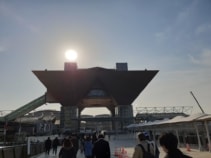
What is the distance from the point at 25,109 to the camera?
47.1 m

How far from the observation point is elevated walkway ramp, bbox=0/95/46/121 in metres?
44.5

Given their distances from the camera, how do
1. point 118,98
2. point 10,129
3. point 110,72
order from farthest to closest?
1. point 118,98
2. point 110,72
3. point 10,129

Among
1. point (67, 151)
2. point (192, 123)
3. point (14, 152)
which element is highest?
point (192, 123)

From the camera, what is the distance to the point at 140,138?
4.73 meters

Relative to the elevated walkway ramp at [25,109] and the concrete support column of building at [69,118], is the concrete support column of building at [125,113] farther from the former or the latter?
the elevated walkway ramp at [25,109]

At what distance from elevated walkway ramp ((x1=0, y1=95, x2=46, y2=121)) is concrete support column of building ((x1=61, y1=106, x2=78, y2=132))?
16.2 ft

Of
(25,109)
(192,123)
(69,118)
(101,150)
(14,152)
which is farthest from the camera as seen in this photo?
(69,118)

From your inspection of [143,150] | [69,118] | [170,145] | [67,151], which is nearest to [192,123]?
[67,151]

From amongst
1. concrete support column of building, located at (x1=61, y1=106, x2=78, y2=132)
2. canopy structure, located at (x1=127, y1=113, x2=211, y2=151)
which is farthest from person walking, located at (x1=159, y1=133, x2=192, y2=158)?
concrete support column of building, located at (x1=61, y1=106, x2=78, y2=132)

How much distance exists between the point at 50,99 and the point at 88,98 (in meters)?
8.65

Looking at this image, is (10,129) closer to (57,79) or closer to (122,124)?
(57,79)

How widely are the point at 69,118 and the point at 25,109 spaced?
30.2 feet

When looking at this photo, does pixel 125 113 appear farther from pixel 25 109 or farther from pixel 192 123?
pixel 192 123

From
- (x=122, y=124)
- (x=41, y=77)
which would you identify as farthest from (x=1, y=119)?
(x=122, y=124)
